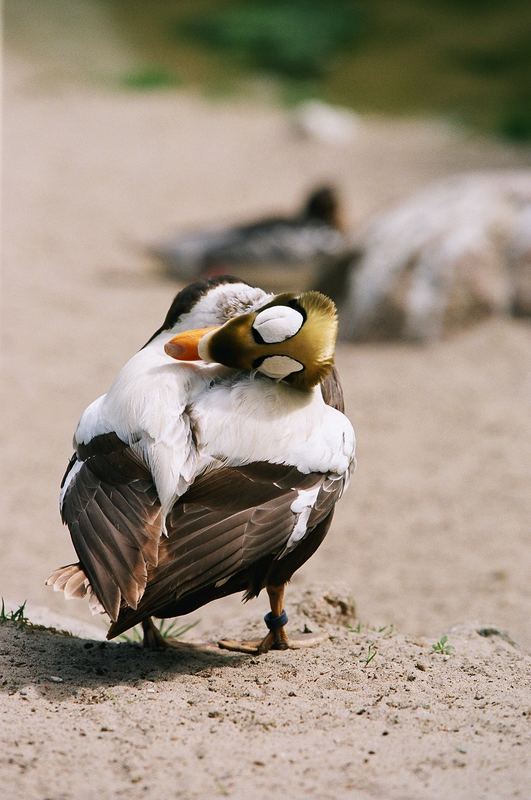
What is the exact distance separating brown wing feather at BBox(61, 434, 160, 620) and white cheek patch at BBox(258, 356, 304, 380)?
45cm

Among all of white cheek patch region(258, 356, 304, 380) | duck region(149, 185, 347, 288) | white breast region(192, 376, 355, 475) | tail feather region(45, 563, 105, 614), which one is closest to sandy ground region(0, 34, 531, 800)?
tail feather region(45, 563, 105, 614)

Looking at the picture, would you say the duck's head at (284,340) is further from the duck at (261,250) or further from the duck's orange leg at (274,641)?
the duck at (261,250)

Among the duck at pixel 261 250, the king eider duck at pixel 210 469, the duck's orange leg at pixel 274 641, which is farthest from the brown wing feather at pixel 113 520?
the duck at pixel 261 250

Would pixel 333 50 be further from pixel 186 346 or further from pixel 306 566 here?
pixel 186 346

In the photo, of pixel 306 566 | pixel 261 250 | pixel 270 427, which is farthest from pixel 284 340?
pixel 261 250

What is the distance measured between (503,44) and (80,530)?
19166 mm

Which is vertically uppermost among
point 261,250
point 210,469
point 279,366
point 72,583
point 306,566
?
point 261,250

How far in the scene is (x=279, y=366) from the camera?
10.6 feet

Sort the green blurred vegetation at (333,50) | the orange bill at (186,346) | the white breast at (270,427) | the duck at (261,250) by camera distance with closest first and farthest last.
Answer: the white breast at (270,427) → the orange bill at (186,346) → the duck at (261,250) → the green blurred vegetation at (333,50)

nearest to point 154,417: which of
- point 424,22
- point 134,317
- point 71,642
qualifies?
point 71,642

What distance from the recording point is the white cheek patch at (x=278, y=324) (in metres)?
3.16

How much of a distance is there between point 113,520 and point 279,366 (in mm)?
636

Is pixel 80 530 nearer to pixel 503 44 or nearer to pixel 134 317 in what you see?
pixel 134 317

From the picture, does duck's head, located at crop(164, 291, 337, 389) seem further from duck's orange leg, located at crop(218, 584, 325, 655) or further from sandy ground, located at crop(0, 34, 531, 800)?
sandy ground, located at crop(0, 34, 531, 800)
